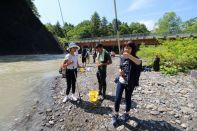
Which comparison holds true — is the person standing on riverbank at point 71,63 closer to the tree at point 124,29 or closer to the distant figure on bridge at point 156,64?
the distant figure on bridge at point 156,64

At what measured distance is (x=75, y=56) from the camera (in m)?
9.03

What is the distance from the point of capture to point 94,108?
8.63 meters

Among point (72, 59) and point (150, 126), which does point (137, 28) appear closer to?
point (72, 59)

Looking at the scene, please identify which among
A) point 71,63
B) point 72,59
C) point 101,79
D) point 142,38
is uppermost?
point 72,59

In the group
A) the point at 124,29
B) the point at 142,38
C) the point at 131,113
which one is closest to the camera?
the point at 131,113

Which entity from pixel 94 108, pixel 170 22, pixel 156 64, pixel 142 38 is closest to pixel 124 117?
pixel 94 108

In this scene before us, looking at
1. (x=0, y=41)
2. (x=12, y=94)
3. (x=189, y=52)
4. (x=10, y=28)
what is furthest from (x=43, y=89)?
(x=10, y=28)

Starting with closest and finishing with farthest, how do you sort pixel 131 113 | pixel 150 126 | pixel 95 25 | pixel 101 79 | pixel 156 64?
pixel 150 126, pixel 131 113, pixel 101 79, pixel 156 64, pixel 95 25

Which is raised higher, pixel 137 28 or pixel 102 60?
pixel 102 60

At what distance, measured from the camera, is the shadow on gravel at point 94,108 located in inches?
325

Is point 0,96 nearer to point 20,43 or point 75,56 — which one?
point 75,56

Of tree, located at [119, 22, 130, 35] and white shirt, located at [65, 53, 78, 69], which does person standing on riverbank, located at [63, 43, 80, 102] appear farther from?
tree, located at [119, 22, 130, 35]

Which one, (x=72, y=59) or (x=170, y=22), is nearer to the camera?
(x=72, y=59)

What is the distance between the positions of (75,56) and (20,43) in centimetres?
4421
